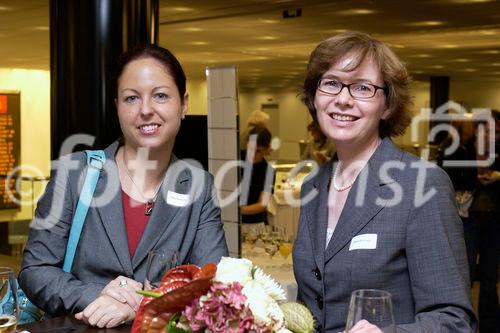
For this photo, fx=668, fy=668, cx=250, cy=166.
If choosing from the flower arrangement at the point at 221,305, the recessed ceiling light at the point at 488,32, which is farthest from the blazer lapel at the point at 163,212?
the recessed ceiling light at the point at 488,32

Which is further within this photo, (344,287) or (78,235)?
(78,235)

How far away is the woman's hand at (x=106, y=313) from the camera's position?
1.74 m

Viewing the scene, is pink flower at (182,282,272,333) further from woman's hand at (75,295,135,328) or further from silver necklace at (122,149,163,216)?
silver necklace at (122,149,163,216)

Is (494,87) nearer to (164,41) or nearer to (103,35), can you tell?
(164,41)

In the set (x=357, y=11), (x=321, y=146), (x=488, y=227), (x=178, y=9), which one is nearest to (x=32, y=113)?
(x=178, y=9)

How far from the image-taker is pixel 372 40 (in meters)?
1.92

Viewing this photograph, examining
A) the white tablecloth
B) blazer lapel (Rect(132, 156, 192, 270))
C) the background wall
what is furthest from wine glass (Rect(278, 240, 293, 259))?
the background wall

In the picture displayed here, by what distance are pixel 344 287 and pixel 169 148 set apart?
771mm

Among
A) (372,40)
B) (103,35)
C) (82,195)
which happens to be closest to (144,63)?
(82,195)

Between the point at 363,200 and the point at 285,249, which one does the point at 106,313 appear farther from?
the point at 285,249

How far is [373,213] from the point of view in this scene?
184 cm

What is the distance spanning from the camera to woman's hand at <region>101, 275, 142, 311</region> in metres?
1.77

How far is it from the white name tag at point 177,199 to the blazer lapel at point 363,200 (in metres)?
0.54

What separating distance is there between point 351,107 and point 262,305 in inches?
33.9
